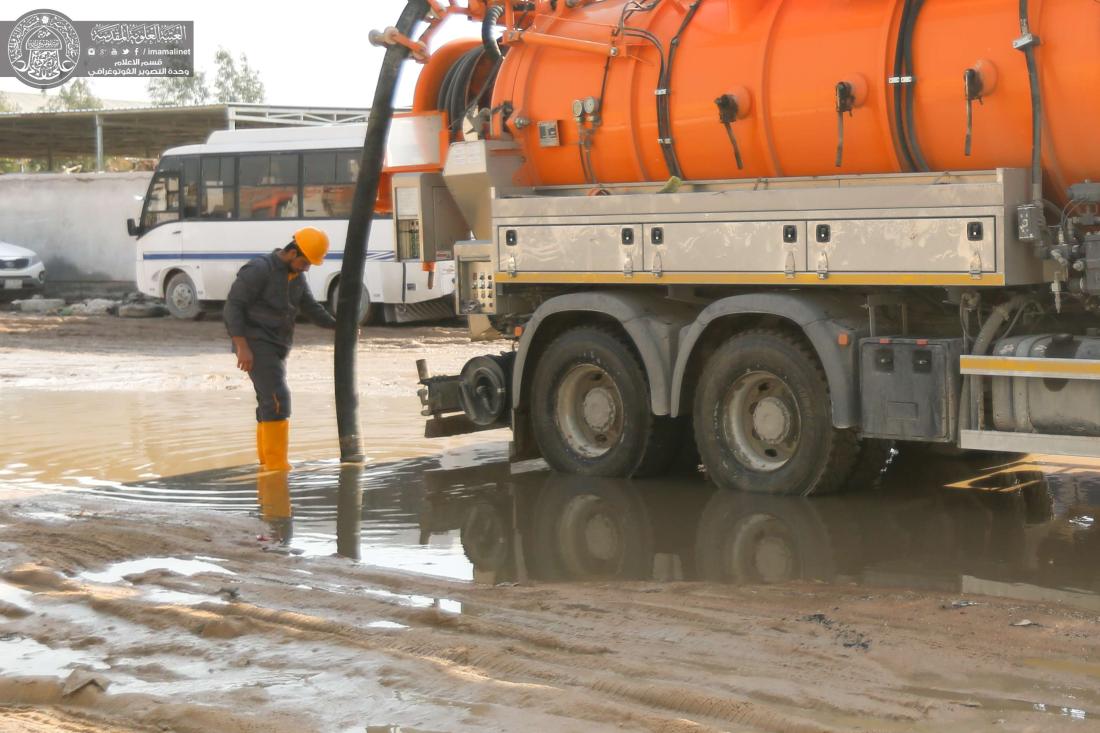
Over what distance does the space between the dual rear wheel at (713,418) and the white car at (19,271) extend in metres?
21.8

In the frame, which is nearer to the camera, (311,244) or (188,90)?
(311,244)

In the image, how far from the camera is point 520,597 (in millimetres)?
6723

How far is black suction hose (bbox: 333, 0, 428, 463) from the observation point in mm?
10906

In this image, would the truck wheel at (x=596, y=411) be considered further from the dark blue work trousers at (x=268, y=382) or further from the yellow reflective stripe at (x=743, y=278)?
the dark blue work trousers at (x=268, y=382)

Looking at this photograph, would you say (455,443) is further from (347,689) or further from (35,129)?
(35,129)

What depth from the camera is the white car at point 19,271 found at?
96.7ft

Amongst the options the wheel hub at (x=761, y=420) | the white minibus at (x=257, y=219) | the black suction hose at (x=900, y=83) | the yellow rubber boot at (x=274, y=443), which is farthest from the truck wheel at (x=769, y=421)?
the white minibus at (x=257, y=219)

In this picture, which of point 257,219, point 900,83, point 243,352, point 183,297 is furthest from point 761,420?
point 183,297

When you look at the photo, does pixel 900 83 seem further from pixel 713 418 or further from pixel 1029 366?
pixel 713 418

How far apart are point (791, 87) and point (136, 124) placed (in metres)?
27.7

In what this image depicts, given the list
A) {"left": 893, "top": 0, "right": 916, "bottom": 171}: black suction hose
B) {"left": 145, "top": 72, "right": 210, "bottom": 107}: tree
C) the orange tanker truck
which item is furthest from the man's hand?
{"left": 145, "top": 72, "right": 210, "bottom": 107}: tree

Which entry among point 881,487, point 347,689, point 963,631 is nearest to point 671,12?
point 881,487

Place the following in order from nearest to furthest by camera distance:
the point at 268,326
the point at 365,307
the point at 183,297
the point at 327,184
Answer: the point at 268,326 → the point at 327,184 → the point at 365,307 → the point at 183,297

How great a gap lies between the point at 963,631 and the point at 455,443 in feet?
21.5
